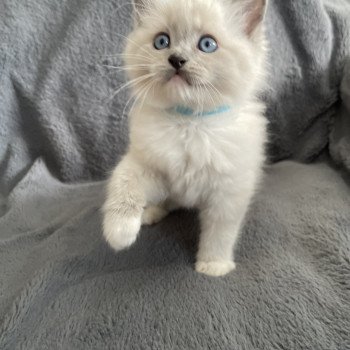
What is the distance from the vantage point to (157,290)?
2.92ft

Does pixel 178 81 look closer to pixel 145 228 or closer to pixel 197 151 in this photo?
pixel 197 151

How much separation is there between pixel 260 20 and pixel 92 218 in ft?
2.29

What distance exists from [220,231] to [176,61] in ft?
1.31

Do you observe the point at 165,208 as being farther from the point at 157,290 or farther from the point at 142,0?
the point at 142,0

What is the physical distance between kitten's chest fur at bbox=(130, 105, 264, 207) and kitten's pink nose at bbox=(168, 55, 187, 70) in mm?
145

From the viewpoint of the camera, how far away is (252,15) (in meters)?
0.91

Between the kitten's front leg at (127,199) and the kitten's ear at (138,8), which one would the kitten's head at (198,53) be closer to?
the kitten's ear at (138,8)

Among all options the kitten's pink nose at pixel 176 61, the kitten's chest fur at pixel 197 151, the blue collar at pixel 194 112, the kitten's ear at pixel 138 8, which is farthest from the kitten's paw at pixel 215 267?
the kitten's ear at pixel 138 8

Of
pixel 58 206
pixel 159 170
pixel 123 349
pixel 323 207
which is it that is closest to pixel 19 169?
pixel 58 206

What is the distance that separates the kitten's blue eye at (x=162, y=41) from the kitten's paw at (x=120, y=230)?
376 millimetres

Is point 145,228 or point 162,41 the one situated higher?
point 162,41

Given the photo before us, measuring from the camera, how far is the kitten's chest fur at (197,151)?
35.5 inches

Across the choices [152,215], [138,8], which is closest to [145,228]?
[152,215]

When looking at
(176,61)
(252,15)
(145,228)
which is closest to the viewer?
(176,61)
